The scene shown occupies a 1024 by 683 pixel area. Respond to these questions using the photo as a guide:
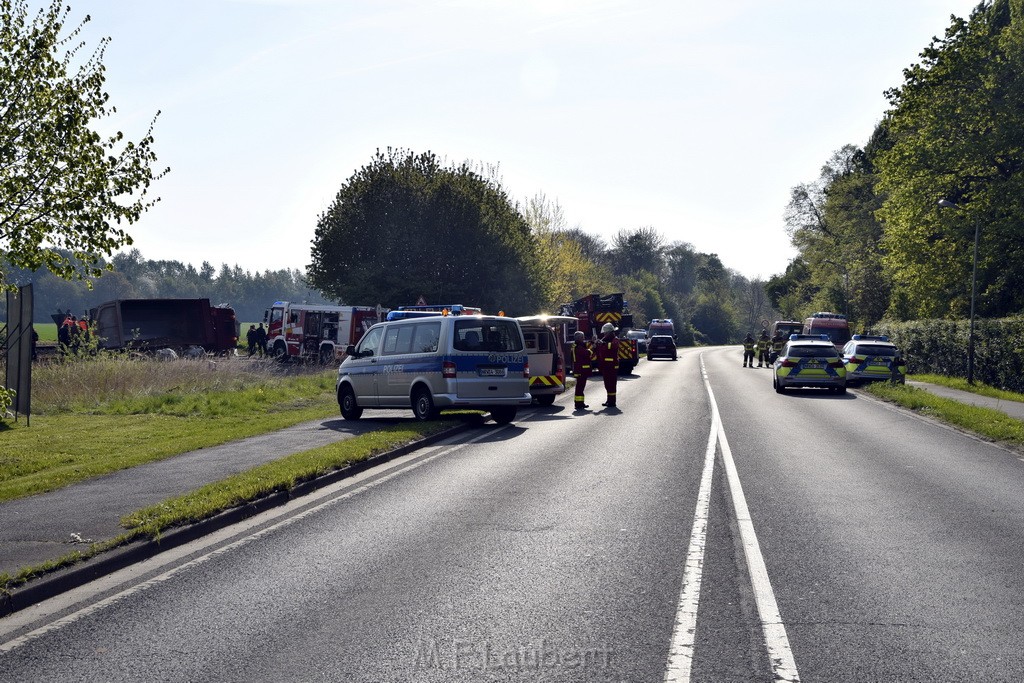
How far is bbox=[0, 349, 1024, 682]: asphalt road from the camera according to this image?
502cm

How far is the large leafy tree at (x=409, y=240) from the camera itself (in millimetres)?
49812

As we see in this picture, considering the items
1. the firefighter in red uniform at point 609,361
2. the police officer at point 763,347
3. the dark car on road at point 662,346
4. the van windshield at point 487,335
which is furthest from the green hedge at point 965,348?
the van windshield at point 487,335

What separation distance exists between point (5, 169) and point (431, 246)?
38.6 m

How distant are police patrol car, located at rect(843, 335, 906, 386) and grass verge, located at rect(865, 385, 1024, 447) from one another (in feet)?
9.37

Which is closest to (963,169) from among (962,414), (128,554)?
(962,414)

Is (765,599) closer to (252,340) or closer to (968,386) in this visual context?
(968,386)

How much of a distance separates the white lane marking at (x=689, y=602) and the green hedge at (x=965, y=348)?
78.2ft

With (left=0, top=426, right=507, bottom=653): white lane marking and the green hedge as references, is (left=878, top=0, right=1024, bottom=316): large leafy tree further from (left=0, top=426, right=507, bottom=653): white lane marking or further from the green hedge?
(left=0, top=426, right=507, bottom=653): white lane marking

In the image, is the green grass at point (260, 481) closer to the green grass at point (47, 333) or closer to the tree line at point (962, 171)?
the tree line at point (962, 171)

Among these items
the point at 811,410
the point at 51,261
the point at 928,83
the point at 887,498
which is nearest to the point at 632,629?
the point at 887,498

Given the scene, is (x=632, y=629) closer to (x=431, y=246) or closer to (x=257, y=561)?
(x=257, y=561)

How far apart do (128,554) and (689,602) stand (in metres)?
4.11

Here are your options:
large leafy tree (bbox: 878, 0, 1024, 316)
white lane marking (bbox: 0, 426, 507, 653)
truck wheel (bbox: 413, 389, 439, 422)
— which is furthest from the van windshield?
large leafy tree (bbox: 878, 0, 1024, 316)

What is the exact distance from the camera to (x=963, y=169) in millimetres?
39094
